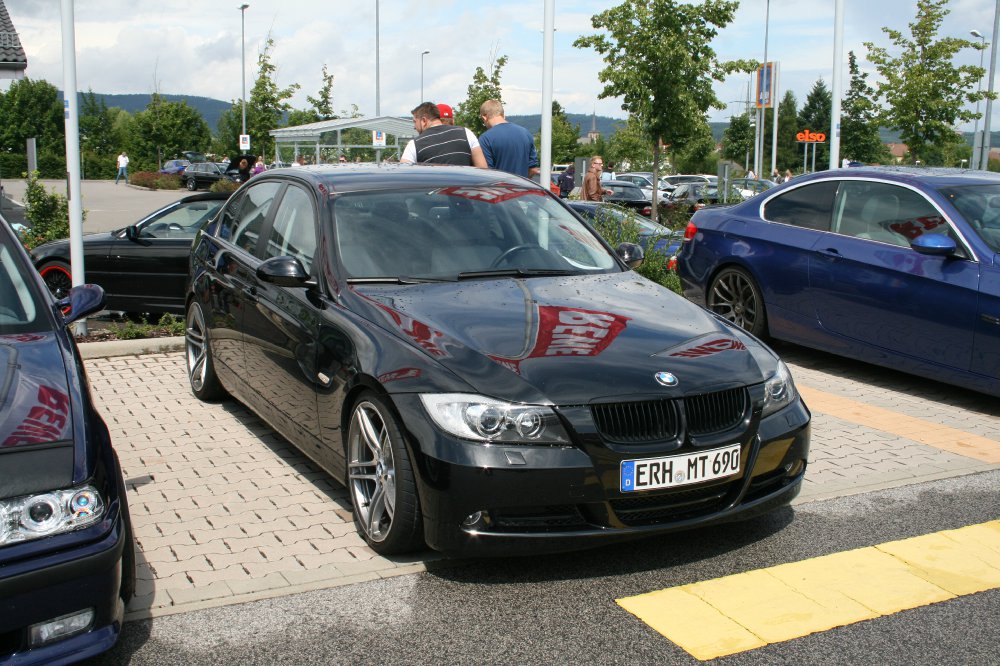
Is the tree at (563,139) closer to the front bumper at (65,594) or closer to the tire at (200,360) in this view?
the tire at (200,360)

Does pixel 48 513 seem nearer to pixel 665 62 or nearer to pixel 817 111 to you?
pixel 665 62

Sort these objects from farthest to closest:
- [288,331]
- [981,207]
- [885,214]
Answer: [885,214], [981,207], [288,331]

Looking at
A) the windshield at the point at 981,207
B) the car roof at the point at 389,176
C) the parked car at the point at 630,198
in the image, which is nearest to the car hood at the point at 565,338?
the car roof at the point at 389,176

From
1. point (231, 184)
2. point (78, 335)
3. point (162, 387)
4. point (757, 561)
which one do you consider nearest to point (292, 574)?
point (757, 561)

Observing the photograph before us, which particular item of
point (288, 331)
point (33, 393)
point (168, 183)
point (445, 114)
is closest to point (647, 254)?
point (445, 114)

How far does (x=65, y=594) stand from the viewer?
303cm

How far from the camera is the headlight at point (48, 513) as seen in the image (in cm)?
299

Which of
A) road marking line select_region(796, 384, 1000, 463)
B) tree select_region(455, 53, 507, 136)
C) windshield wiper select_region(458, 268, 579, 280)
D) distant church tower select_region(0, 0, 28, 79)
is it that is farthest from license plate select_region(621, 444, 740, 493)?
tree select_region(455, 53, 507, 136)

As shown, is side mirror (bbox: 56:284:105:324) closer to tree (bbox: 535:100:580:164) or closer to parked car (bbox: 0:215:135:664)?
parked car (bbox: 0:215:135:664)

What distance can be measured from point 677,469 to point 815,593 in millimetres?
740

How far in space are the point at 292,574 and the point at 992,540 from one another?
304 cm

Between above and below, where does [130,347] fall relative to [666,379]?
below

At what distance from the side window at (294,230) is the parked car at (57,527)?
1844mm

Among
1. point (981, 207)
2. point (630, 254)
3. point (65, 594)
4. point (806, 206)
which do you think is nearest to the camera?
point (65, 594)
